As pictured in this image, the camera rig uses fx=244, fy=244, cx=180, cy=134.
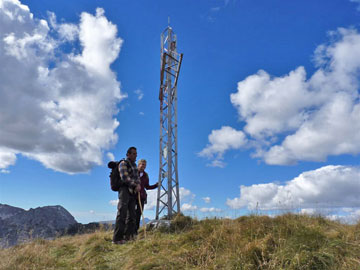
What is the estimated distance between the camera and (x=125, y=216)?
6039mm

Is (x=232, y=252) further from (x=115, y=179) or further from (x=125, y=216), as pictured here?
(x=115, y=179)

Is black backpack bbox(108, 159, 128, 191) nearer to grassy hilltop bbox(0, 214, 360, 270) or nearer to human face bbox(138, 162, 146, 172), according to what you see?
human face bbox(138, 162, 146, 172)

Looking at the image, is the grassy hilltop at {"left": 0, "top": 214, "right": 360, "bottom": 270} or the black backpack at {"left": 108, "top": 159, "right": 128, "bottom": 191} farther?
the black backpack at {"left": 108, "top": 159, "right": 128, "bottom": 191}

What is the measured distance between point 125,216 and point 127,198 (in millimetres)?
446

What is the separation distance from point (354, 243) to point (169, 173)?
5868 millimetres

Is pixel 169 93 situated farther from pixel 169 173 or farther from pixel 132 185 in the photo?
pixel 132 185

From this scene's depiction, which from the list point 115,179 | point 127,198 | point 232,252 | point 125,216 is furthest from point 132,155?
point 232,252

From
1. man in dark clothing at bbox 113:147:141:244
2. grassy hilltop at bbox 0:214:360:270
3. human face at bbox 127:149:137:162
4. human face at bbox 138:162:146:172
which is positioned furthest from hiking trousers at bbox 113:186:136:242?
human face at bbox 138:162:146:172

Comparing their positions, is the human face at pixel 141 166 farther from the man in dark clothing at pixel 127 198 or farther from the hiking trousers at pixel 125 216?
the hiking trousers at pixel 125 216

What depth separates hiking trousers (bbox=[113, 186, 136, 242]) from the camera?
5988mm

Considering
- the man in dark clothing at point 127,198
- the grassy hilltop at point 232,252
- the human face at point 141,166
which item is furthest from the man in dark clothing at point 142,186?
the grassy hilltop at point 232,252

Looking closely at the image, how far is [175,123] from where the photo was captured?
9.62 meters

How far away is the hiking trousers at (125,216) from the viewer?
599cm

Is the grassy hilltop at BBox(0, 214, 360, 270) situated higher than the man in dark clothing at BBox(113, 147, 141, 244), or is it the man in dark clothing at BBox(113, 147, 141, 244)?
the man in dark clothing at BBox(113, 147, 141, 244)
